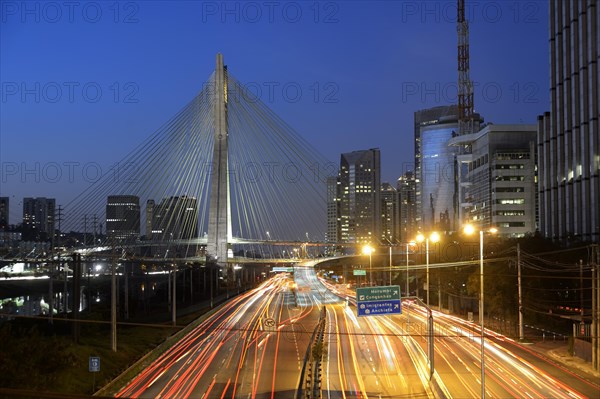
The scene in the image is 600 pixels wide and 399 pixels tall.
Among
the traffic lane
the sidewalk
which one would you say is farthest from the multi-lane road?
the sidewalk

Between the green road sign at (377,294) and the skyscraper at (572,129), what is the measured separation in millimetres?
38757

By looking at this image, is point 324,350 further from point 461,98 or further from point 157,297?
point 461,98

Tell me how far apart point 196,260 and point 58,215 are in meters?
32.2

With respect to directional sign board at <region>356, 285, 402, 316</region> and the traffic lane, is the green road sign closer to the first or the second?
directional sign board at <region>356, 285, 402, 316</region>

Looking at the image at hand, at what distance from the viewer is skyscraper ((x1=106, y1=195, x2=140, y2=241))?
3792 inches

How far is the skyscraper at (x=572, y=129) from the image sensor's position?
73188 mm

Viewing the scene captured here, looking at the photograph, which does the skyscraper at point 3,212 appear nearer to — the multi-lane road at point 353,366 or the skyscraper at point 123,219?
the skyscraper at point 123,219

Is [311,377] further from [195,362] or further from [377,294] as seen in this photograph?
[195,362]

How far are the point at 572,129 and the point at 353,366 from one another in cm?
5349

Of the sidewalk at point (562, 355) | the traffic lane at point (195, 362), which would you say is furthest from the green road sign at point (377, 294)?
the sidewalk at point (562, 355)

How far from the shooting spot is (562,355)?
4216 centimetres

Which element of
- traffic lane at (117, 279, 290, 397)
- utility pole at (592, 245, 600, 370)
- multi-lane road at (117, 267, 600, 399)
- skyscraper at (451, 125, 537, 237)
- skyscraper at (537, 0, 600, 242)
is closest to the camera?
traffic lane at (117, 279, 290, 397)

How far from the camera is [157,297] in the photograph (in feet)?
312

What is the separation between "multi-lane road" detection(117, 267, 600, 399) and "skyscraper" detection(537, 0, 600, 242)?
1044 inches
